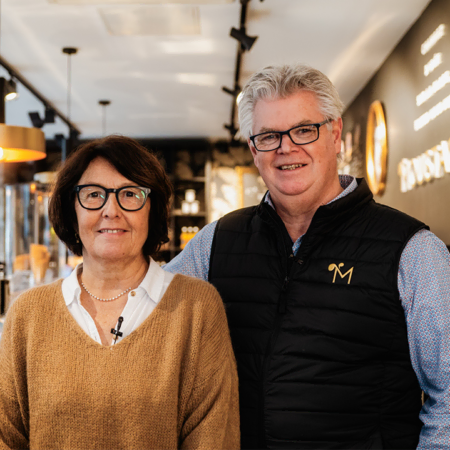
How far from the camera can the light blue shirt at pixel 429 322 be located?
1321mm

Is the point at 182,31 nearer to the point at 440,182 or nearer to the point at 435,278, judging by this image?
the point at 440,182

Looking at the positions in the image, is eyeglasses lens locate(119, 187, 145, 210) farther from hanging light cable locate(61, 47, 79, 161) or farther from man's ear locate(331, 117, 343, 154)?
hanging light cable locate(61, 47, 79, 161)

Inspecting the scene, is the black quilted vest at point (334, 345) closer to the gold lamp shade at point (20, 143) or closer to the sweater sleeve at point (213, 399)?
the sweater sleeve at point (213, 399)

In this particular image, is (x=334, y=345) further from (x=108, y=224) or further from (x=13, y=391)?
(x=13, y=391)

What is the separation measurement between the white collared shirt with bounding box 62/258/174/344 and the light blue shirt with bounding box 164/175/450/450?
0.66 m

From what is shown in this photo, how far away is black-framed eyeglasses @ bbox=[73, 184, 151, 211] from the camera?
1.40 meters

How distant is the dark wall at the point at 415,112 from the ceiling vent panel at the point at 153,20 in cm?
167

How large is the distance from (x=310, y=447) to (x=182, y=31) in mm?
3571

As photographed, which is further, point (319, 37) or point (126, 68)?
point (126, 68)

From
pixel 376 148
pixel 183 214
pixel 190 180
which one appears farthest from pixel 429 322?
pixel 190 180

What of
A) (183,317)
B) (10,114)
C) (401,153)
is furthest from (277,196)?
(10,114)

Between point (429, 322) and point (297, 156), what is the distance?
0.59 m

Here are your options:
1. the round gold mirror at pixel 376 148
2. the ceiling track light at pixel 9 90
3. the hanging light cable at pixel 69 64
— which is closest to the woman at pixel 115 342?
the ceiling track light at pixel 9 90

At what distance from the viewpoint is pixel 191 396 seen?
1339 mm
